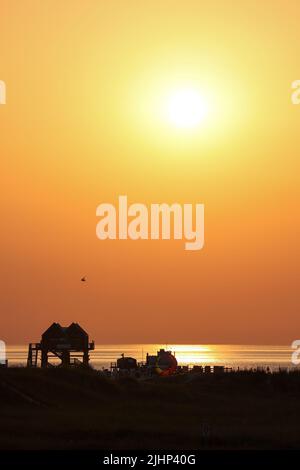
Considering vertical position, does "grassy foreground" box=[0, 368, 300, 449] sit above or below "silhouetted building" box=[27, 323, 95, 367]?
below

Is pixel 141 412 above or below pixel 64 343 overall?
below

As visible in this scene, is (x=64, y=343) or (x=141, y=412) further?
(x=64, y=343)

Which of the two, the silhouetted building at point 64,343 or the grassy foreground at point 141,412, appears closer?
the grassy foreground at point 141,412

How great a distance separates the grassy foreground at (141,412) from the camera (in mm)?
43969

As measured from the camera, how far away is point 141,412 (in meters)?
Result: 57.5

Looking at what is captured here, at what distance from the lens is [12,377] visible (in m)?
64.0

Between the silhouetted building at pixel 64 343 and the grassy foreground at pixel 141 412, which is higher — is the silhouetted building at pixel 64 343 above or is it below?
above

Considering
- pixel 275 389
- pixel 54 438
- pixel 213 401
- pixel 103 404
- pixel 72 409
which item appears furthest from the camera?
pixel 275 389

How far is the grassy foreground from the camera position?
43969mm

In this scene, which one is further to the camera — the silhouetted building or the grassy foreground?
the silhouetted building

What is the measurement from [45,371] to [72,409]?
12.0 meters
